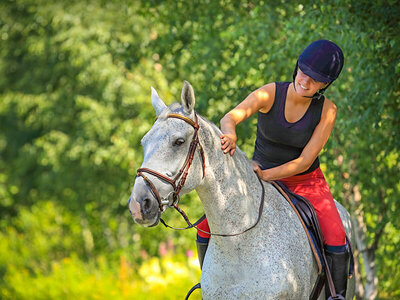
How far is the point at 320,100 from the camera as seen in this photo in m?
4.19

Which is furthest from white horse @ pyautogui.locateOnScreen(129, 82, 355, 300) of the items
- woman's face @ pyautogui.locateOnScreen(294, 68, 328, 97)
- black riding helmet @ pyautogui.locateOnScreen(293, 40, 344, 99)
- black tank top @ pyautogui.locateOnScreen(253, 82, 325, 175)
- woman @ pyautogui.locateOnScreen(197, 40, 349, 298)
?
black riding helmet @ pyautogui.locateOnScreen(293, 40, 344, 99)

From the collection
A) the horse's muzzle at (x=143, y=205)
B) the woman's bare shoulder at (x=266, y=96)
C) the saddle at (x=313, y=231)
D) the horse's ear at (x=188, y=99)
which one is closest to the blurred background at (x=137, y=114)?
the woman's bare shoulder at (x=266, y=96)

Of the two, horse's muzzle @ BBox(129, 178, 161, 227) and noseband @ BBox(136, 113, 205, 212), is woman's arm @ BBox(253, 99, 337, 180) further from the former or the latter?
horse's muzzle @ BBox(129, 178, 161, 227)

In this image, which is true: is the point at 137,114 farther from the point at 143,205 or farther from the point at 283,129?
the point at 143,205

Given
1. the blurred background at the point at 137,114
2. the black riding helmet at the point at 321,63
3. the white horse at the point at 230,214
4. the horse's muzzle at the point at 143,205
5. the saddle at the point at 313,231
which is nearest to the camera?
the horse's muzzle at the point at 143,205

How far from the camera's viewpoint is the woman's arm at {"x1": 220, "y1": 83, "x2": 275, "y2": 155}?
3.70 metres

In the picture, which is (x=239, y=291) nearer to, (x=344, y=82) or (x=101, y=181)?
(x=344, y=82)

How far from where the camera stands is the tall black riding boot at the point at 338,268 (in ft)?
13.6

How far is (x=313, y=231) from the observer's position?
4.13 metres

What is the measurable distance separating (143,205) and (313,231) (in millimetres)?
1413

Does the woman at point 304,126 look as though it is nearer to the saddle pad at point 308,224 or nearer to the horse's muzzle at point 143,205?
the saddle pad at point 308,224

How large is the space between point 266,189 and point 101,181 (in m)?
11.5

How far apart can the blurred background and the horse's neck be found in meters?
3.04

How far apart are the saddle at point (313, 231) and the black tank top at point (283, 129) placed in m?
0.23
